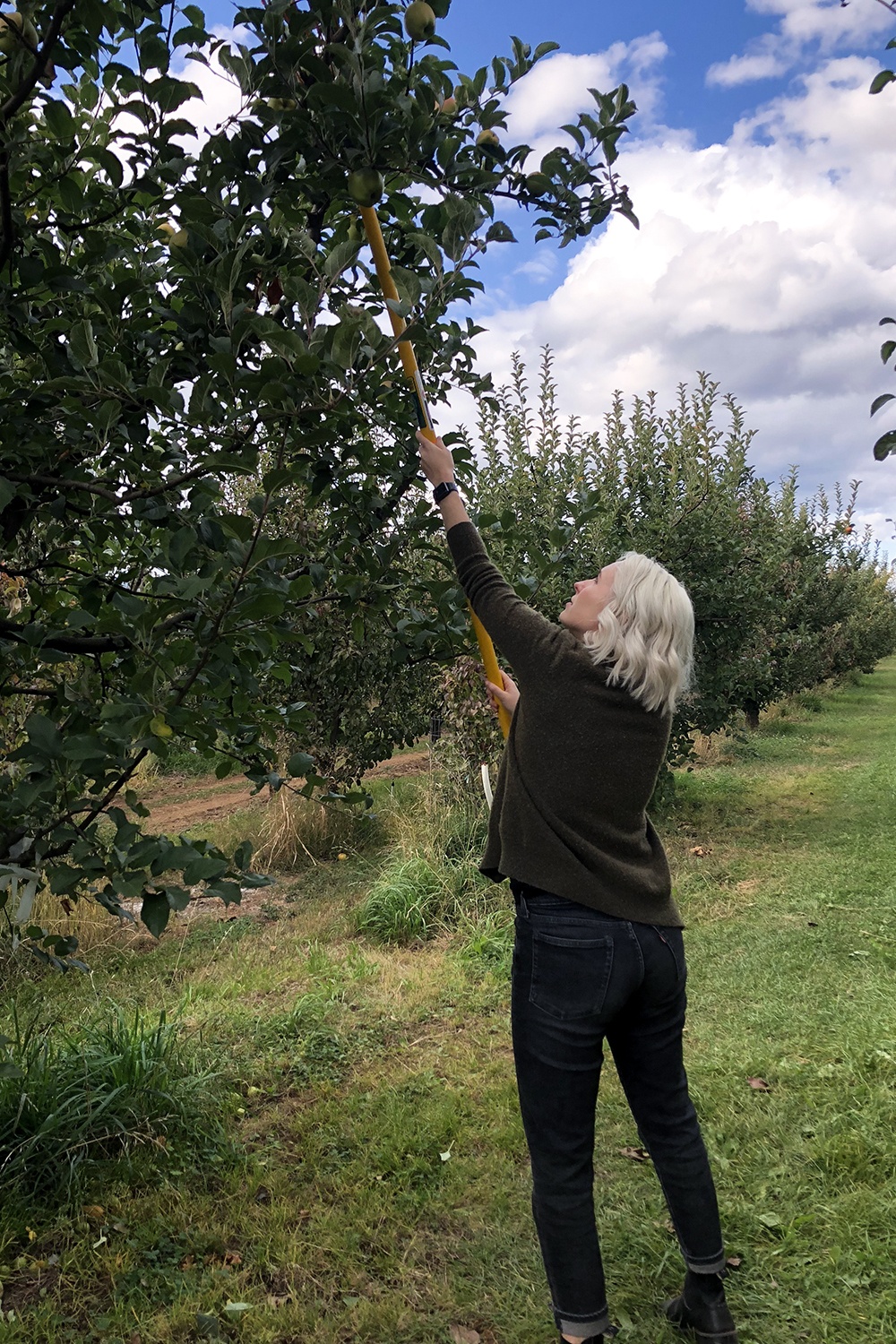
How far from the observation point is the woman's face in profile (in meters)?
2.23

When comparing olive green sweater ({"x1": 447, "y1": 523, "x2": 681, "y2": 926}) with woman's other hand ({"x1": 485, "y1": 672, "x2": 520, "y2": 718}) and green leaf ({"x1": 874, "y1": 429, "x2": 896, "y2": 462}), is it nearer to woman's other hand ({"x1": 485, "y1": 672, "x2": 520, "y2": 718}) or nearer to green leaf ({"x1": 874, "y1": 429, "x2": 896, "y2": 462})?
woman's other hand ({"x1": 485, "y1": 672, "x2": 520, "y2": 718})

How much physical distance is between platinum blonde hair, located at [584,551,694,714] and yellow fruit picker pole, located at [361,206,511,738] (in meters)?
0.37

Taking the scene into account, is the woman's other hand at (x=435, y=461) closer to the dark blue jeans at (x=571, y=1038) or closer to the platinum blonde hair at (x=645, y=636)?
the platinum blonde hair at (x=645, y=636)

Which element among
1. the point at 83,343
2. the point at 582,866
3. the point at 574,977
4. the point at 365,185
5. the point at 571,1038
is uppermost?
the point at 365,185

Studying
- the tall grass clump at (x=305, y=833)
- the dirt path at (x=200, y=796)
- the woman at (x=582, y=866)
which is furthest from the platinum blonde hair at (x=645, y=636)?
the dirt path at (x=200, y=796)

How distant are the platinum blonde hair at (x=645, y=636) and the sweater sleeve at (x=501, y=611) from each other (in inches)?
4.4

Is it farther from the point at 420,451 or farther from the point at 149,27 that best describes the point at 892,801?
the point at 149,27

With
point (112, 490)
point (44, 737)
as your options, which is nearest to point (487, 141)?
point (112, 490)

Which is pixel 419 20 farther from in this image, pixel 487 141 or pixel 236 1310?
pixel 236 1310

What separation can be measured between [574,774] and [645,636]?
346 millimetres

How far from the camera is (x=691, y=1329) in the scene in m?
2.49

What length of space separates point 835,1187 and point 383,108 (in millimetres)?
3302

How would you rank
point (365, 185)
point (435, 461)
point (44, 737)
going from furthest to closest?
point (435, 461), point (365, 185), point (44, 737)

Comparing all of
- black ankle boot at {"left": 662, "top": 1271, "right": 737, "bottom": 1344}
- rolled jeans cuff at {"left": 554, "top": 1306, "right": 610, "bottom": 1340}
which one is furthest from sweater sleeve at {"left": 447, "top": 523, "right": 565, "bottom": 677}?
black ankle boot at {"left": 662, "top": 1271, "right": 737, "bottom": 1344}
